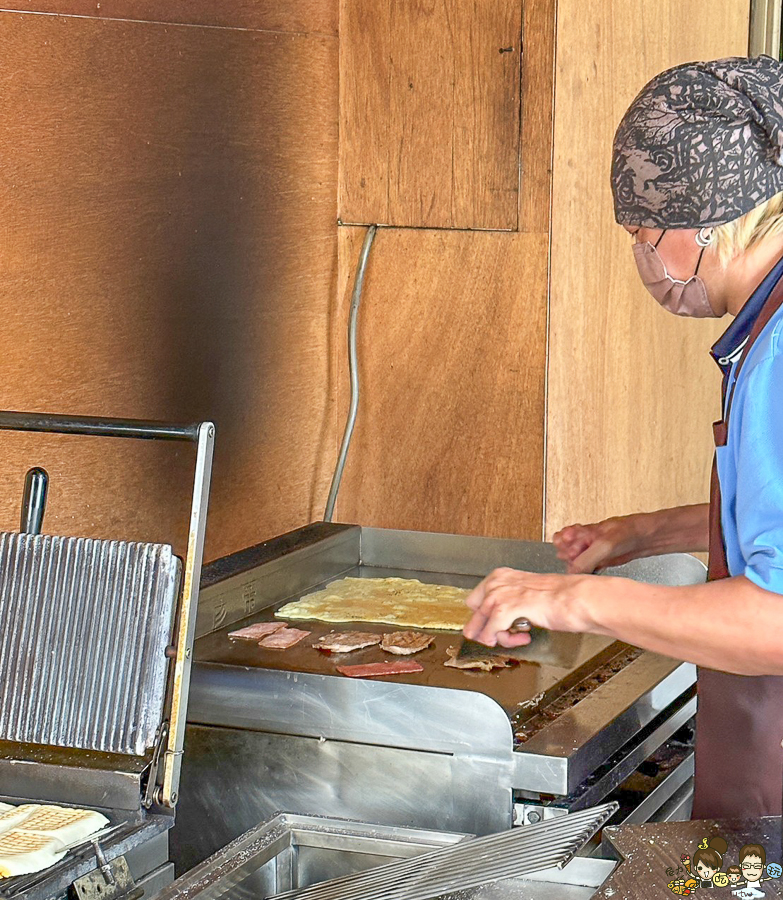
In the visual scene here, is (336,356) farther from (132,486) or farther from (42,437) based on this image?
(42,437)

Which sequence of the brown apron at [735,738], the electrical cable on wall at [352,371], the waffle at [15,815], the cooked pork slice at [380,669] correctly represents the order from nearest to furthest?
the waffle at [15,815] < the brown apron at [735,738] < the cooked pork slice at [380,669] < the electrical cable on wall at [352,371]

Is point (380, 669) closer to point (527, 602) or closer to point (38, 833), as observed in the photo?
point (527, 602)

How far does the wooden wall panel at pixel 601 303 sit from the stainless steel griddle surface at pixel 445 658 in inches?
33.0

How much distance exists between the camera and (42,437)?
236 centimetres

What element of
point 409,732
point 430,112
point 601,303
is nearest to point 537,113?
point 430,112

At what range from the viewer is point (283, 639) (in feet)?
7.39

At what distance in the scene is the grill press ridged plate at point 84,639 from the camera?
1.58m

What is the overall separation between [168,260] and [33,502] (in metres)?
1.06

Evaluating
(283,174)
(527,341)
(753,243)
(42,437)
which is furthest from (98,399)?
(753,243)

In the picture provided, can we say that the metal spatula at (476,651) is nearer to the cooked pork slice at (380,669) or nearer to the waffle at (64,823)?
the cooked pork slice at (380,669)

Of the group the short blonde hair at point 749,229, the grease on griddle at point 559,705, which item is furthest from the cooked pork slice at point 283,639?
Result: the short blonde hair at point 749,229

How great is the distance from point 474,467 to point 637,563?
28.7 inches

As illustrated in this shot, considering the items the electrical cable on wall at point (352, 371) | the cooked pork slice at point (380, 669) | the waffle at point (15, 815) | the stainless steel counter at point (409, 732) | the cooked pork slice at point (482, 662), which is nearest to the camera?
the waffle at point (15, 815)

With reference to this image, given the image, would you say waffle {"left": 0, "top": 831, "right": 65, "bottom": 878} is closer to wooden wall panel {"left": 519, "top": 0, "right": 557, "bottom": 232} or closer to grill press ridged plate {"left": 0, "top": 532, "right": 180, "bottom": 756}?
grill press ridged plate {"left": 0, "top": 532, "right": 180, "bottom": 756}
